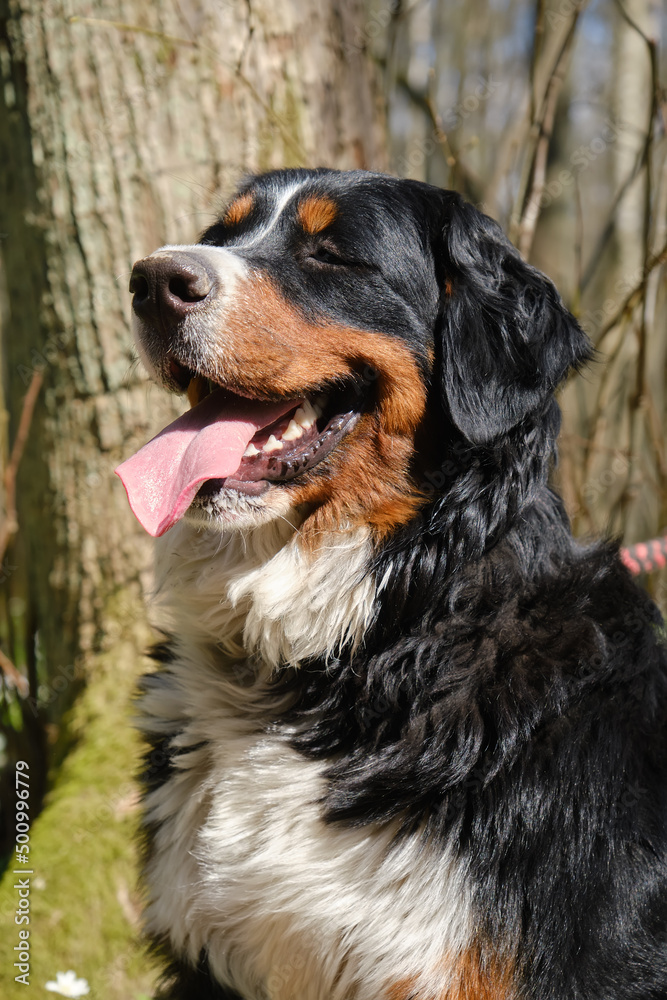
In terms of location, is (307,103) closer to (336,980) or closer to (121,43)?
(121,43)

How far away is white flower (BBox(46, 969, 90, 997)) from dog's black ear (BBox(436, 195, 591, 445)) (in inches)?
93.8

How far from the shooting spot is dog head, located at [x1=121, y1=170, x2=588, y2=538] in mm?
2443

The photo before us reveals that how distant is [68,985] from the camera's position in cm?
305

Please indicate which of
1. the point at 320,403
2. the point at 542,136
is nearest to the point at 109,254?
the point at 320,403

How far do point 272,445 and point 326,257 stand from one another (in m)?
0.63

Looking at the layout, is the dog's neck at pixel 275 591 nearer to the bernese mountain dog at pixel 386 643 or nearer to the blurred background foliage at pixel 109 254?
the bernese mountain dog at pixel 386 643

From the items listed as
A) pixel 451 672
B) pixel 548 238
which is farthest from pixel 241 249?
pixel 548 238

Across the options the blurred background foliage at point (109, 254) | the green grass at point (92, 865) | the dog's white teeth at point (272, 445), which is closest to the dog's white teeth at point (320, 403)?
the dog's white teeth at point (272, 445)

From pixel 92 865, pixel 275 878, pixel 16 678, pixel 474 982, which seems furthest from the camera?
pixel 16 678

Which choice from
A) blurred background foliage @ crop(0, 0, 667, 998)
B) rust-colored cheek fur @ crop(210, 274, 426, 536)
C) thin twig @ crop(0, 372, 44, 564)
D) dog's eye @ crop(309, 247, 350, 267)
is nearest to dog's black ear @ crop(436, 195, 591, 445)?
rust-colored cheek fur @ crop(210, 274, 426, 536)

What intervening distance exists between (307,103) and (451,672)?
290 cm

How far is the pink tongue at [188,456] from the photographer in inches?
95.4

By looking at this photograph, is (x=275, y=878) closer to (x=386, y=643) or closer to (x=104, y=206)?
(x=386, y=643)

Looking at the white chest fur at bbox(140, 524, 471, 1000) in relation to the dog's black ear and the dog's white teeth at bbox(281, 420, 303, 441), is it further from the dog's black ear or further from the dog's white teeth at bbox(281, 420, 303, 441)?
the dog's black ear
